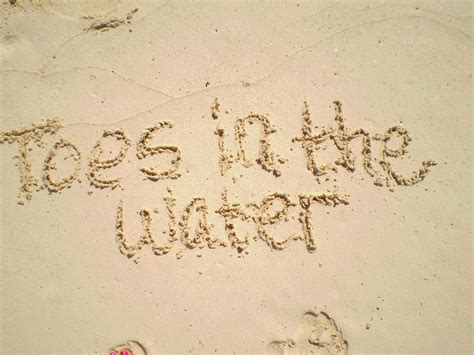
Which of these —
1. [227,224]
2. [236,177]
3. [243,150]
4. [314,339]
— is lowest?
[314,339]

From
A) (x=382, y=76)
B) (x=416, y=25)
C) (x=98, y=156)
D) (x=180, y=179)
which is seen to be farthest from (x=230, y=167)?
(x=416, y=25)

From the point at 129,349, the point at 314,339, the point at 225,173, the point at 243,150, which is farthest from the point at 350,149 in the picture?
the point at 129,349

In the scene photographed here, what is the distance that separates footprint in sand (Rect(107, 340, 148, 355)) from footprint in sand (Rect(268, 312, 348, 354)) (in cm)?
64

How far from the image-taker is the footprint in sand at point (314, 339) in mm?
1849

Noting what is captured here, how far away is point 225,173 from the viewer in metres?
1.95

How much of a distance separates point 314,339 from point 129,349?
92 centimetres

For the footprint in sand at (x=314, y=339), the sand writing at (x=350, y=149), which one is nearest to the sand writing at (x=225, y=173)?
the sand writing at (x=350, y=149)

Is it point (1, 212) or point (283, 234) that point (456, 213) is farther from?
point (1, 212)

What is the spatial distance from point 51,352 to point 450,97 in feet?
7.86

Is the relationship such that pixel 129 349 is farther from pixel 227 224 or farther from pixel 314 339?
pixel 314 339

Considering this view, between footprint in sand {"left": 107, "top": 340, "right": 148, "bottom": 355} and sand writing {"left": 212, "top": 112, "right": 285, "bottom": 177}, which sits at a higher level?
sand writing {"left": 212, "top": 112, "right": 285, "bottom": 177}

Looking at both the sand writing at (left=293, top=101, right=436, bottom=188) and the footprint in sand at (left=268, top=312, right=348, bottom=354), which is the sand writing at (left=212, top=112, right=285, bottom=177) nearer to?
the sand writing at (left=293, top=101, right=436, bottom=188)

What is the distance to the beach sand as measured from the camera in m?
1.88

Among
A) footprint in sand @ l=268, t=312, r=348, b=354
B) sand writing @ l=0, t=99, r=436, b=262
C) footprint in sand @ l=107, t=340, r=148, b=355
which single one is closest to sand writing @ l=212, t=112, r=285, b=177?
sand writing @ l=0, t=99, r=436, b=262
